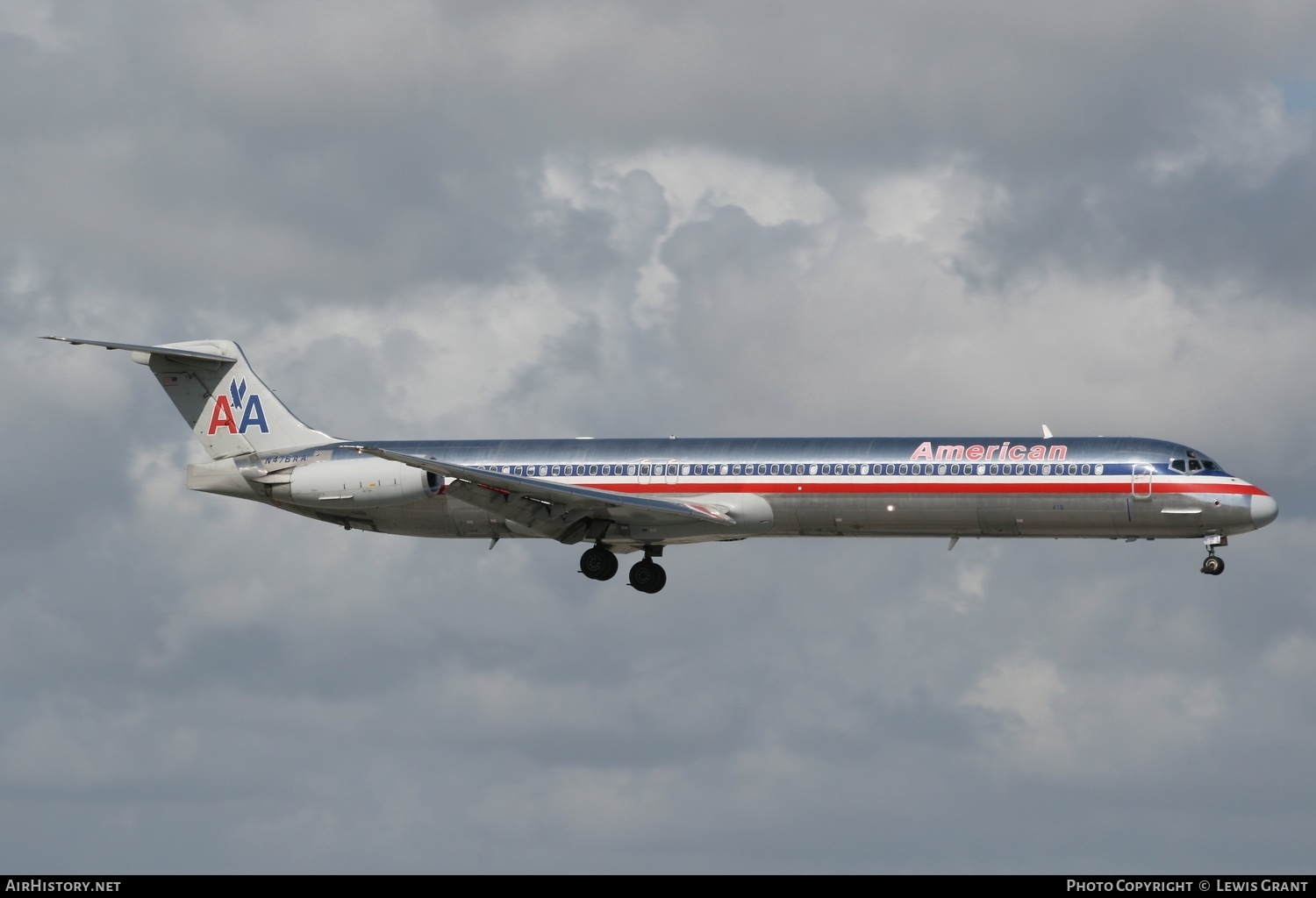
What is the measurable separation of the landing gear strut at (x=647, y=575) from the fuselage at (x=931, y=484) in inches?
52.0

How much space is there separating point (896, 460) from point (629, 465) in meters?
8.14

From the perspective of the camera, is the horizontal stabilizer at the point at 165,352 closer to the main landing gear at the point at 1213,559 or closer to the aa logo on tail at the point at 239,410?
the aa logo on tail at the point at 239,410

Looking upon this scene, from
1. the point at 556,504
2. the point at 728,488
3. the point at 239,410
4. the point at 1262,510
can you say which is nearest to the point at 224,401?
the point at 239,410

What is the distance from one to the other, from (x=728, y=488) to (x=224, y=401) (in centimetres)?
1846

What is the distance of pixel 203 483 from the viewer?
2279 inches

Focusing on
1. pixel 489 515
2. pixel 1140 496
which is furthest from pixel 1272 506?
pixel 489 515

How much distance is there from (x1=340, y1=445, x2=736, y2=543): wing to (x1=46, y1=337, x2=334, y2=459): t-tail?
8.02 m

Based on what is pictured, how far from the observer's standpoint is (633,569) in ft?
181

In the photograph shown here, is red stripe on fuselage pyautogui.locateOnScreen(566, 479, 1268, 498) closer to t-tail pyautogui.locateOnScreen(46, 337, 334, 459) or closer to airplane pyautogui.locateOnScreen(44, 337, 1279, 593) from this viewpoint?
airplane pyautogui.locateOnScreen(44, 337, 1279, 593)

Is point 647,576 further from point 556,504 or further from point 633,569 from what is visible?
point 556,504

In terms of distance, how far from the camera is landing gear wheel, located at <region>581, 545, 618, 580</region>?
53625mm

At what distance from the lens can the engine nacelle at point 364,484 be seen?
53375 mm
